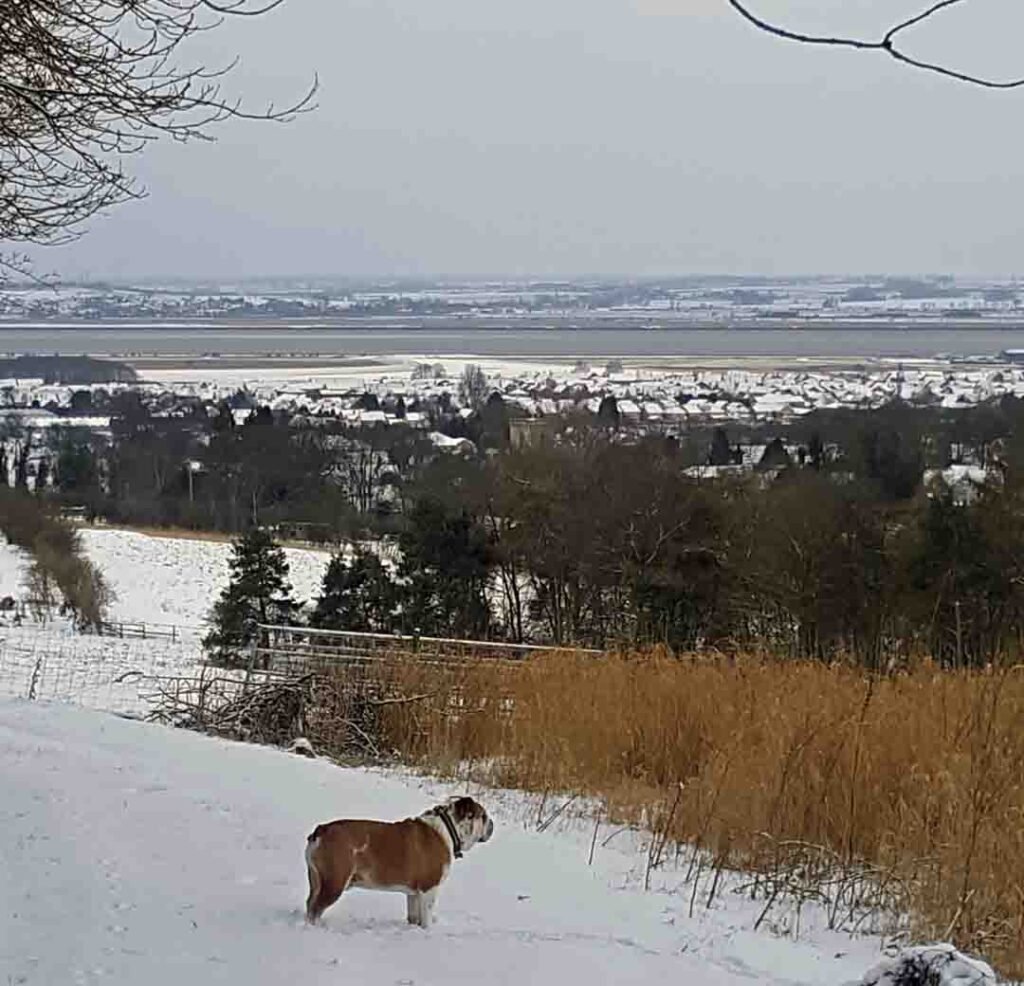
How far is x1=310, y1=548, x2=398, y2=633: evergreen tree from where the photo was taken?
2411 cm

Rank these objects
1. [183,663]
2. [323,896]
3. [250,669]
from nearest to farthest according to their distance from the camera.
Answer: [323,896]
[250,669]
[183,663]

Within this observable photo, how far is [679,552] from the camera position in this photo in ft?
80.5

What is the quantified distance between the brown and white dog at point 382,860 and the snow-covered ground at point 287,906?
0.32 ft

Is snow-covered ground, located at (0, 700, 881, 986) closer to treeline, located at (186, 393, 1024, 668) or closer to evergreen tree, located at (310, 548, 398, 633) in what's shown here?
treeline, located at (186, 393, 1024, 668)

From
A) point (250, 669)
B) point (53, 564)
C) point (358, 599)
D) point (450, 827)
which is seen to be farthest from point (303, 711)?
point (53, 564)

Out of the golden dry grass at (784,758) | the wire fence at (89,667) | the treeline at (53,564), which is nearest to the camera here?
the golden dry grass at (784,758)

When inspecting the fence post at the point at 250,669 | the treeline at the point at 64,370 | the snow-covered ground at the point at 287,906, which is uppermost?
the snow-covered ground at the point at 287,906

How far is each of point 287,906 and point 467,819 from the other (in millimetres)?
571

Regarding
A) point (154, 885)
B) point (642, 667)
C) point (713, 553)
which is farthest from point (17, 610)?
point (154, 885)

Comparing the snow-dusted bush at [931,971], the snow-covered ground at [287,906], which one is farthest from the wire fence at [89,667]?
the snow-dusted bush at [931,971]

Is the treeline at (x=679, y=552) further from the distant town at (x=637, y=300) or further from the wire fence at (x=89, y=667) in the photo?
the distant town at (x=637, y=300)

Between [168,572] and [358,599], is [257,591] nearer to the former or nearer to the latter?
[358,599]

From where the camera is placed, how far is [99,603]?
96.4 ft

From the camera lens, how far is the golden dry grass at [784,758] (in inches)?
201
